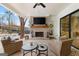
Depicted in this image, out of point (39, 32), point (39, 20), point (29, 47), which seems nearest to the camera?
point (29, 47)

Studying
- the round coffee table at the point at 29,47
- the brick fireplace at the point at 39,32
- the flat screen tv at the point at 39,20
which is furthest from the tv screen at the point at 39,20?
the round coffee table at the point at 29,47

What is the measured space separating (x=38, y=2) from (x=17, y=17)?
2.42ft

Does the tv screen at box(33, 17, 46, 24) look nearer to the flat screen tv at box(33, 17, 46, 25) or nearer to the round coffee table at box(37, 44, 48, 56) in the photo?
the flat screen tv at box(33, 17, 46, 25)

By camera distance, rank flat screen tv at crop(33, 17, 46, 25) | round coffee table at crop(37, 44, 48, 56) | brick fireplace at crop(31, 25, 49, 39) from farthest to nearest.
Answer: brick fireplace at crop(31, 25, 49, 39), flat screen tv at crop(33, 17, 46, 25), round coffee table at crop(37, 44, 48, 56)

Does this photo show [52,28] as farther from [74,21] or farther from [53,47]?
[74,21]

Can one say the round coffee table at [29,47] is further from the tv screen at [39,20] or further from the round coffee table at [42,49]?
the tv screen at [39,20]

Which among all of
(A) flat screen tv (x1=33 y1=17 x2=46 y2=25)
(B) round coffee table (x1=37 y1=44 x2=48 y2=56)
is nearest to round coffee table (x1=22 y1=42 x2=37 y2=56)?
(B) round coffee table (x1=37 y1=44 x2=48 y2=56)

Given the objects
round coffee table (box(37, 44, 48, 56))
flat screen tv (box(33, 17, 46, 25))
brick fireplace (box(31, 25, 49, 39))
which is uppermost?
flat screen tv (box(33, 17, 46, 25))

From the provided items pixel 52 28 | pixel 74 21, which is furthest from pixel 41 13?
pixel 74 21

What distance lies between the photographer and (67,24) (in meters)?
4.22

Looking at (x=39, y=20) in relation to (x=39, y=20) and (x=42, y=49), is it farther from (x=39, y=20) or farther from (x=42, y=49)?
(x=42, y=49)

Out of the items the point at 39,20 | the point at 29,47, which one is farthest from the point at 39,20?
the point at 29,47

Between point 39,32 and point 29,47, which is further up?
point 39,32

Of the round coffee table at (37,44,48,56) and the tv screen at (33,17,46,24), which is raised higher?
the tv screen at (33,17,46,24)
